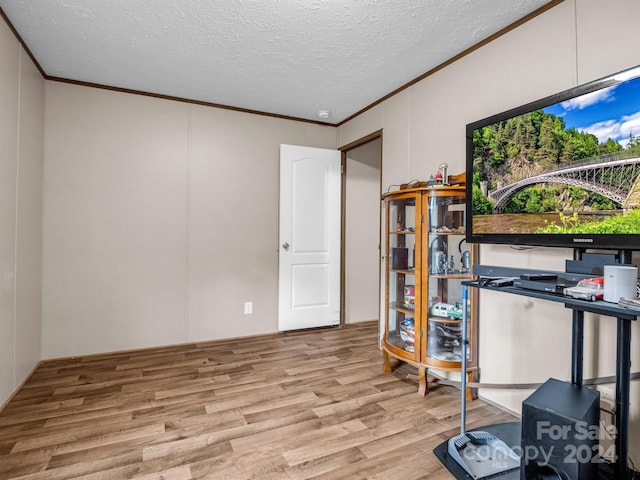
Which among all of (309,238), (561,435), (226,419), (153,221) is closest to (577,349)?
(561,435)

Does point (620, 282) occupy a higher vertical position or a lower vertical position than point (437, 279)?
higher

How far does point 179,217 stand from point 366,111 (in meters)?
2.28

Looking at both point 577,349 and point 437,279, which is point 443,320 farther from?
point 577,349

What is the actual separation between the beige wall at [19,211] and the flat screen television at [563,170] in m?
3.06

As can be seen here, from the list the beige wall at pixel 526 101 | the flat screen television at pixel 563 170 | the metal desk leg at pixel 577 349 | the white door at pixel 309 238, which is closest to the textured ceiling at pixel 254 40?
the beige wall at pixel 526 101

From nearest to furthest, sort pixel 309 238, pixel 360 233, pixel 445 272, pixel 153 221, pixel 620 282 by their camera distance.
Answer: pixel 620 282 → pixel 445 272 → pixel 153 221 → pixel 309 238 → pixel 360 233

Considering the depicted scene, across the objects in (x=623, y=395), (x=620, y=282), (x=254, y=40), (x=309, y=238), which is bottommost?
(x=623, y=395)

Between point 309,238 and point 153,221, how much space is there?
1.67 m

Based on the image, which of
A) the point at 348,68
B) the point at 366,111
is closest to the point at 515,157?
the point at 348,68

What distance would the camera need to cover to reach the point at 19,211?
2473mm

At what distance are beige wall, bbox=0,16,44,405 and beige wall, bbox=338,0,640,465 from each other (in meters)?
3.02

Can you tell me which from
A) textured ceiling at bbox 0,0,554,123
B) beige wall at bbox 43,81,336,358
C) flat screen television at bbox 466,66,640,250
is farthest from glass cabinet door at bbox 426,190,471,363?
beige wall at bbox 43,81,336,358

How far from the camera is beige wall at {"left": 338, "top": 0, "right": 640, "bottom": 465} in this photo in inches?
67.3

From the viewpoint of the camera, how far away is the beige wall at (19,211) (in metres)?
2.20
